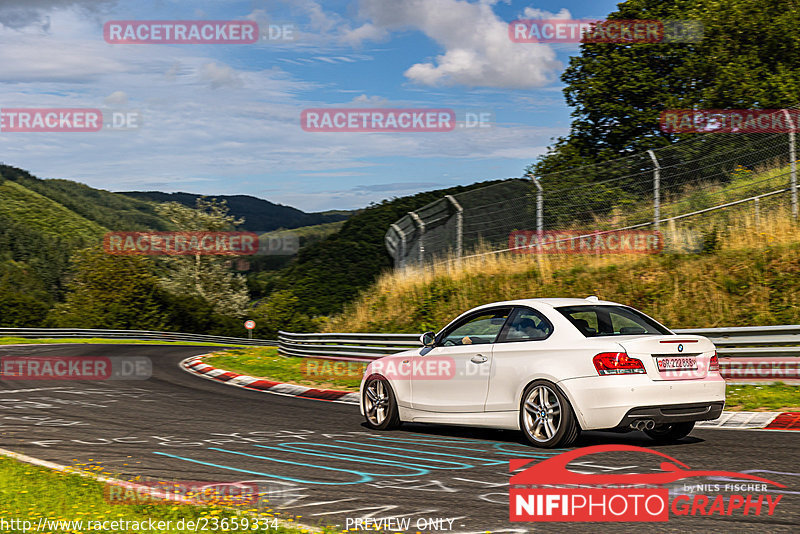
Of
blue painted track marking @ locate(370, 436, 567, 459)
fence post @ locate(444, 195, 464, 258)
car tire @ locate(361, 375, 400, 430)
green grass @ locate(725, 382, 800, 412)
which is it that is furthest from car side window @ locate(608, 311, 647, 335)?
fence post @ locate(444, 195, 464, 258)

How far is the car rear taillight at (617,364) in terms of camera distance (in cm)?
775

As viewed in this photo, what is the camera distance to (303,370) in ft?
67.6

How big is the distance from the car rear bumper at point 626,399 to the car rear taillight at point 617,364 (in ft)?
0.19

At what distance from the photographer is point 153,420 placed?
37.7 ft

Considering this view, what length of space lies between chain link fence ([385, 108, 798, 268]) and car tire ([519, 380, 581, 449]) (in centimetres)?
1071

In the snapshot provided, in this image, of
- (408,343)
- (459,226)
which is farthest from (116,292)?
(408,343)

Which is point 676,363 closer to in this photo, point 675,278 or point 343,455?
point 343,455

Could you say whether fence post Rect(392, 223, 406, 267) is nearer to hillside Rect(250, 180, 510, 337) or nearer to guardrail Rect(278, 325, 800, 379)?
guardrail Rect(278, 325, 800, 379)

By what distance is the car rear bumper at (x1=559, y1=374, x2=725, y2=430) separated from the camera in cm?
766

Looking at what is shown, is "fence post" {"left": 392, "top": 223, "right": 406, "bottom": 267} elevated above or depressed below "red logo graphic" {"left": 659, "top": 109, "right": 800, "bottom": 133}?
below

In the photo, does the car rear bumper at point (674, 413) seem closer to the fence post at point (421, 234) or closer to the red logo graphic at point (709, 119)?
the fence post at point (421, 234)

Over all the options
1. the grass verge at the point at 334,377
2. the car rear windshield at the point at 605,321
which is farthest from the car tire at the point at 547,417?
the grass verge at the point at 334,377

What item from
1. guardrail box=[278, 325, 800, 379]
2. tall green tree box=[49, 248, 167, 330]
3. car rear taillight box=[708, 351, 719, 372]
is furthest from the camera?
tall green tree box=[49, 248, 167, 330]

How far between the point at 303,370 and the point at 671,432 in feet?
42.4
